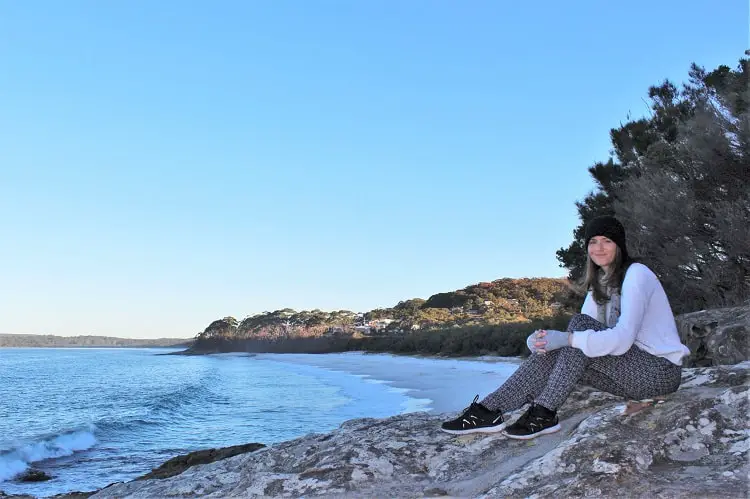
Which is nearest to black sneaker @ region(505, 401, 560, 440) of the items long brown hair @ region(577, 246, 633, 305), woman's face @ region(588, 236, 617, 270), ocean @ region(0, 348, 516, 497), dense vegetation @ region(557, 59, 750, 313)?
long brown hair @ region(577, 246, 633, 305)

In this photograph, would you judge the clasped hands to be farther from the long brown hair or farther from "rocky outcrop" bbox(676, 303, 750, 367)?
"rocky outcrop" bbox(676, 303, 750, 367)

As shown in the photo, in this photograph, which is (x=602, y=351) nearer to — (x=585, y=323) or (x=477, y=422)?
(x=585, y=323)

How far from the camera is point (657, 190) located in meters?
11.5

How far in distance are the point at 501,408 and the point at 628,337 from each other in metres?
0.81

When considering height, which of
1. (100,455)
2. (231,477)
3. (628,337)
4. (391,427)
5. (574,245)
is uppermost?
(574,245)

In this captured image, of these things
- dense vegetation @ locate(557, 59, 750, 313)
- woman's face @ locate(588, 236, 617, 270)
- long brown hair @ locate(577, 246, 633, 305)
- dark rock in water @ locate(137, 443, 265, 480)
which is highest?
dense vegetation @ locate(557, 59, 750, 313)

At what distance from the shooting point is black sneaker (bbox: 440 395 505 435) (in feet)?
10.9

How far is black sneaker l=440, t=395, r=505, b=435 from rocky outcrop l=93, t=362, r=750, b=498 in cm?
5

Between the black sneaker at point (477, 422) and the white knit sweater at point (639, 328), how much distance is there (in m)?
0.64

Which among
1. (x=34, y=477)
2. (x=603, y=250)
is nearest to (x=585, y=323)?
(x=603, y=250)

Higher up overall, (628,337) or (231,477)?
(628,337)

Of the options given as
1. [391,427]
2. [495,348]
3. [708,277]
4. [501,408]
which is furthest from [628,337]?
[495,348]

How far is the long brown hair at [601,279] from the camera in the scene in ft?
10.8

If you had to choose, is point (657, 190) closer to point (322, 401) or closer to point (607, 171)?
point (607, 171)
